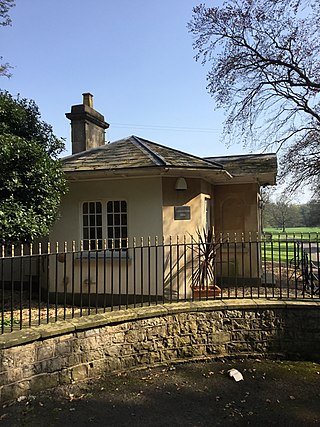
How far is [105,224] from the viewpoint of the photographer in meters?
9.25

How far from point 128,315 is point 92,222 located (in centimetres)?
406

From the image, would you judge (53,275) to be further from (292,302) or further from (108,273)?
(292,302)

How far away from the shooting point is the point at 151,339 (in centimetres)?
605

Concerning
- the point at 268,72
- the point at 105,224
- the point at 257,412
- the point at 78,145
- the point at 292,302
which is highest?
→ the point at 268,72

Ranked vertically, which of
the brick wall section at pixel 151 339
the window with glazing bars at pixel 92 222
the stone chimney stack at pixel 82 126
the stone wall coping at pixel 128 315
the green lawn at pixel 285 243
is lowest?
the brick wall section at pixel 151 339

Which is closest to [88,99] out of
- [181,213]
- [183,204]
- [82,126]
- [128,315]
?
[82,126]

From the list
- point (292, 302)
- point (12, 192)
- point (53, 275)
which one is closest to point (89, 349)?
point (12, 192)

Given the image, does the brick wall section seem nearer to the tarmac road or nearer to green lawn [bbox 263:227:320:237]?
the tarmac road

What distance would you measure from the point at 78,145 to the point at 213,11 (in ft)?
35.1

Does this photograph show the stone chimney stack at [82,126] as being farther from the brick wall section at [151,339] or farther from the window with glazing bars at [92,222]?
the brick wall section at [151,339]

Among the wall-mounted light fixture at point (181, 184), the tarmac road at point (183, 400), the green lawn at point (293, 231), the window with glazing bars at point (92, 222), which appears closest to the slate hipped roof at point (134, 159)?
the wall-mounted light fixture at point (181, 184)

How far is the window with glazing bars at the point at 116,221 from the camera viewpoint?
9.17 m

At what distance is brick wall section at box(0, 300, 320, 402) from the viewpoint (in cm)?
482

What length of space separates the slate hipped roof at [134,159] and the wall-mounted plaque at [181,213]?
1.16 metres
